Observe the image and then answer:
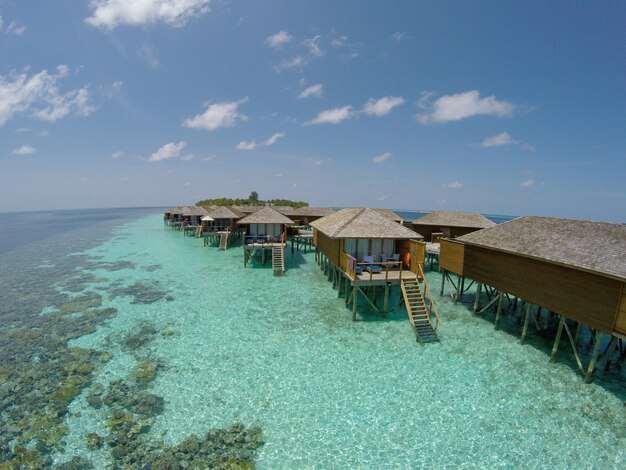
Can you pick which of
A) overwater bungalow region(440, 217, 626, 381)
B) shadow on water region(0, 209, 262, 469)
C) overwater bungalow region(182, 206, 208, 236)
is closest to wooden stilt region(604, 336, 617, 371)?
overwater bungalow region(440, 217, 626, 381)

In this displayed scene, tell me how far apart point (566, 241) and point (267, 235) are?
21723mm

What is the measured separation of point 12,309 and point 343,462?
20.8 m

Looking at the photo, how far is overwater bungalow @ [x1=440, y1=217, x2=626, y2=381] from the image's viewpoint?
400 inches

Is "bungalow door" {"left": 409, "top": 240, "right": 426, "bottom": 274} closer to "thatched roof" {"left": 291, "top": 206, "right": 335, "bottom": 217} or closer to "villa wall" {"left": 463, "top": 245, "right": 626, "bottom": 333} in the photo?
"villa wall" {"left": 463, "top": 245, "right": 626, "bottom": 333}

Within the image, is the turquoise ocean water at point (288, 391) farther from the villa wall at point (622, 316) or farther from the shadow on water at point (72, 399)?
the villa wall at point (622, 316)

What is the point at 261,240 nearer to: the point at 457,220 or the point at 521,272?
the point at 457,220

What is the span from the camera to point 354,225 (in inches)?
690

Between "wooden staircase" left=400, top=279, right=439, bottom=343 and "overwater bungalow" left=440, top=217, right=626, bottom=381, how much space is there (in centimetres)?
359

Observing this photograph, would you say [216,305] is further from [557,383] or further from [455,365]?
[557,383]

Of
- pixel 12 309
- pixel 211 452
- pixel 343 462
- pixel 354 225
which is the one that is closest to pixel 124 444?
pixel 211 452

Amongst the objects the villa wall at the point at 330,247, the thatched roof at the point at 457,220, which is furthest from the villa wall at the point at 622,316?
the thatched roof at the point at 457,220

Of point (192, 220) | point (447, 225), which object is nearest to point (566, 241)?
point (447, 225)

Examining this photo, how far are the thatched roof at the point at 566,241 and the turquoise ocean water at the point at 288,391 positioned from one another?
13.6ft

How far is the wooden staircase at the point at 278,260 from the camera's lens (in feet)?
79.4
